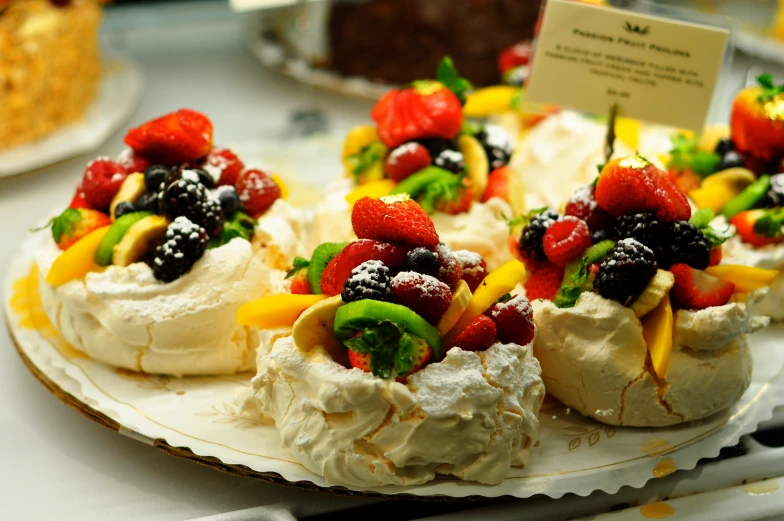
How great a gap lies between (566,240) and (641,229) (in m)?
0.16

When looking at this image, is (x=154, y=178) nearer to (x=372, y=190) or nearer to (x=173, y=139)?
(x=173, y=139)

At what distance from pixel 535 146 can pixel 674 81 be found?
55 cm

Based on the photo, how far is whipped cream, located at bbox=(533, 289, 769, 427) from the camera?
5.46ft

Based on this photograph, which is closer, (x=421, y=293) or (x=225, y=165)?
(x=421, y=293)

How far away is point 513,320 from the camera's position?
62.8 inches

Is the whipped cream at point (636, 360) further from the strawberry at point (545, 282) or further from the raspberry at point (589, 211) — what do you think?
the raspberry at point (589, 211)

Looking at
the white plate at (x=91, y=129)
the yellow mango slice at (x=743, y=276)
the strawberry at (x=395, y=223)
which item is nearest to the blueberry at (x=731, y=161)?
the yellow mango slice at (x=743, y=276)

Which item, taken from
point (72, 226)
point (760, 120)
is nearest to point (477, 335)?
point (72, 226)

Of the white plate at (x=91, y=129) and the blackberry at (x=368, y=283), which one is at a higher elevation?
the blackberry at (x=368, y=283)

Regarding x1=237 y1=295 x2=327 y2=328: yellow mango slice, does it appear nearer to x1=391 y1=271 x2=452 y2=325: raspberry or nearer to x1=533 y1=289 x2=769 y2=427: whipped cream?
x1=391 y1=271 x2=452 y2=325: raspberry

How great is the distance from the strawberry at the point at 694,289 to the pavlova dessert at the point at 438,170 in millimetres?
541

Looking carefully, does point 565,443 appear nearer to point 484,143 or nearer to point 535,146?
point 484,143

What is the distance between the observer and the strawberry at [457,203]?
2102 mm

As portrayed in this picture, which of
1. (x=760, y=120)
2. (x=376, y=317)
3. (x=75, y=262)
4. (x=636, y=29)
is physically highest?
(x=636, y=29)
